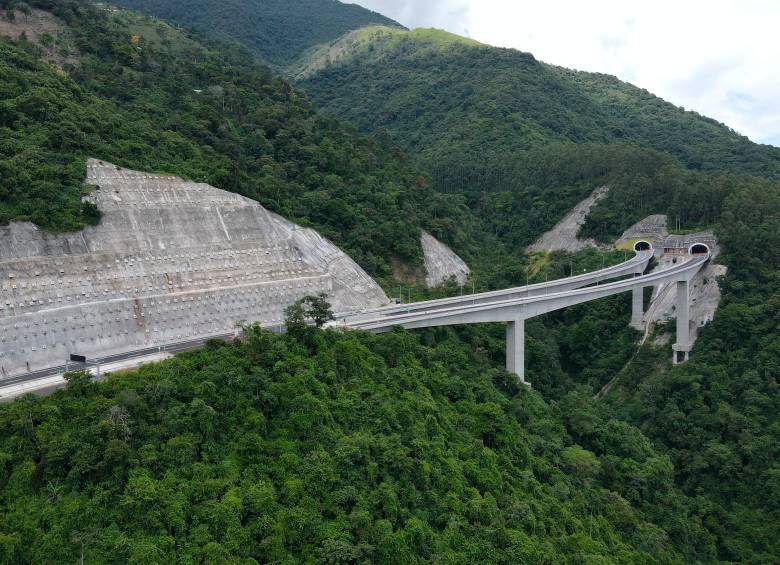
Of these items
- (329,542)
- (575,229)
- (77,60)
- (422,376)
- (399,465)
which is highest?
(77,60)

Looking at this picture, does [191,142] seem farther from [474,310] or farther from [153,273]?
[474,310]

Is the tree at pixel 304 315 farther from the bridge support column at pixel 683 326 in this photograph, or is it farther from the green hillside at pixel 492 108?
the green hillside at pixel 492 108

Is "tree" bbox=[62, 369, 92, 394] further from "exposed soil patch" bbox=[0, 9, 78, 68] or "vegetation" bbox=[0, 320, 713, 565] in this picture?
"exposed soil patch" bbox=[0, 9, 78, 68]

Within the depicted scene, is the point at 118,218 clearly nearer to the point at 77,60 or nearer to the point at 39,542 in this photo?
the point at 39,542

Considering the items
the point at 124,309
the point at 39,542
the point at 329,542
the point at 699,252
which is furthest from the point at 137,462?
the point at 699,252

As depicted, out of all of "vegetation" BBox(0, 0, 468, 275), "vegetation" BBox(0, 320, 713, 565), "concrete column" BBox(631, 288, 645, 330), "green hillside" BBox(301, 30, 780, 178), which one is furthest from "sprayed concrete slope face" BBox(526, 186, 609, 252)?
"vegetation" BBox(0, 320, 713, 565)

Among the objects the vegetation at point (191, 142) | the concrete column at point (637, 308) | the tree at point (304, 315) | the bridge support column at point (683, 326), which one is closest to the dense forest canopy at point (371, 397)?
the vegetation at point (191, 142)
